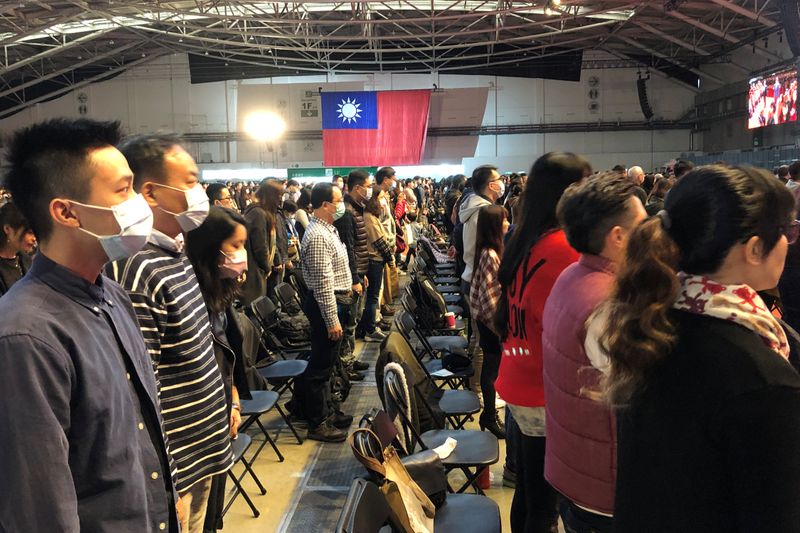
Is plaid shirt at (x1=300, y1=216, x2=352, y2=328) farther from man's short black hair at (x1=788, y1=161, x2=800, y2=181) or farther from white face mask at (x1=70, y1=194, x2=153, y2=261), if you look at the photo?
man's short black hair at (x1=788, y1=161, x2=800, y2=181)

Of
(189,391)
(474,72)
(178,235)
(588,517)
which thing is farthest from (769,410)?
(474,72)

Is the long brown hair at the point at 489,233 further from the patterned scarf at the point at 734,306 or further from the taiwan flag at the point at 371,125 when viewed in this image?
the taiwan flag at the point at 371,125

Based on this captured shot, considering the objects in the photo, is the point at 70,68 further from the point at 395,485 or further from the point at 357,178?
the point at 395,485

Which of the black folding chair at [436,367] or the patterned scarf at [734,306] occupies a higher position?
the patterned scarf at [734,306]

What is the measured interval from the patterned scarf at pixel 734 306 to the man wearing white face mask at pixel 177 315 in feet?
4.22

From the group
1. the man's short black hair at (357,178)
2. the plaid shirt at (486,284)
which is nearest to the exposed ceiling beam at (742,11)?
the man's short black hair at (357,178)

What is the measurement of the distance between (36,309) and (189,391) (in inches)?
28.8

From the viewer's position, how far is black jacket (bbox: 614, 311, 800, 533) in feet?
2.86

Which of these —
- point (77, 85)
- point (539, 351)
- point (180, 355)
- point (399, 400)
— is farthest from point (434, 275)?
point (77, 85)

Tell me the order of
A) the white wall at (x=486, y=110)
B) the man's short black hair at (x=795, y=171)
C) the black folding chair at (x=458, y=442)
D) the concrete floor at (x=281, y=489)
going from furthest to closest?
the white wall at (x=486, y=110)
the man's short black hair at (x=795, y=171)
the concrete floor at (x=281, y=489)
the black folding chair at (x=458, y=442)

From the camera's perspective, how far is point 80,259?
3.97 ft

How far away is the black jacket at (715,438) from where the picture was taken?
2.86 feet

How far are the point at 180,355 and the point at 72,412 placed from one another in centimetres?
62

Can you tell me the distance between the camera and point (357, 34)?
2044 cm
